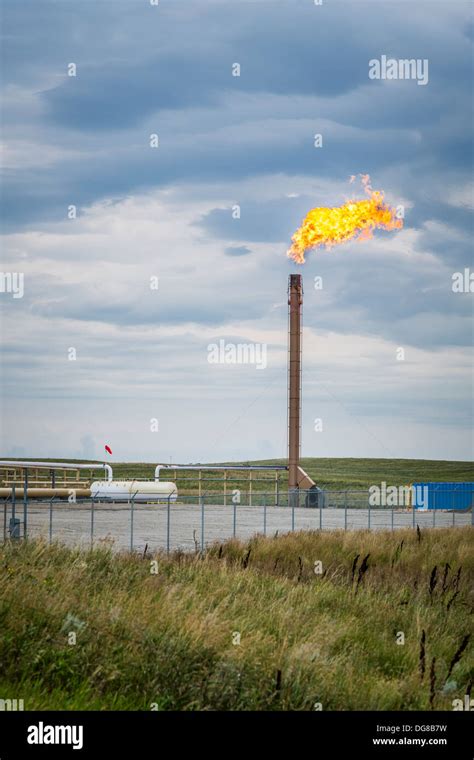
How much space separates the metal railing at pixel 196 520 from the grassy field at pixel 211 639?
41.8ft

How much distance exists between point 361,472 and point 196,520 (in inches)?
4214

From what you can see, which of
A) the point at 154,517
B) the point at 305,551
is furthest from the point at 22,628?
the point at 154,517

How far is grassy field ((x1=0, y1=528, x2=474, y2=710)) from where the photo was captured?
1096 centimetres

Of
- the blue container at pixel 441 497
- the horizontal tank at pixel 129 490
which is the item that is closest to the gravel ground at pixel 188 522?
the horizontal tank at pixel 129 490

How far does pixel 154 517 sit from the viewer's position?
48.1 metres

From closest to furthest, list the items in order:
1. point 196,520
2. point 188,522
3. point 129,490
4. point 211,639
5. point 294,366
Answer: point 211,639
point 188,522
point 196,520
point 129,490
point 294,366

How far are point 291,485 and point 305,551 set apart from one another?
35143 mm

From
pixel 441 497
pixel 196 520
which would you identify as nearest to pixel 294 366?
pixel 441 497

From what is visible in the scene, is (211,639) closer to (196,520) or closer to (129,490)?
(196,520)

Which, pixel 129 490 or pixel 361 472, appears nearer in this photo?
pixel 129 490

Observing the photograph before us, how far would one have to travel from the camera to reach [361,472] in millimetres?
150875
